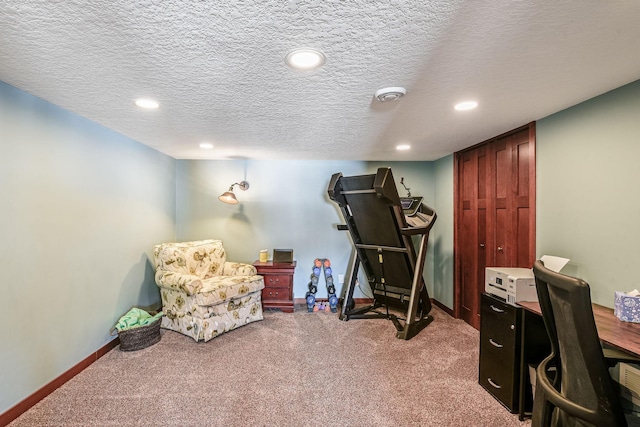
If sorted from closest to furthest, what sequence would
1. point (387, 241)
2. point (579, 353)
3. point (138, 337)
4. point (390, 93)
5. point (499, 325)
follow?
point (579, 353) < point (390, 93) < point (499, 325) < point (138, 337) < point (387, 241)

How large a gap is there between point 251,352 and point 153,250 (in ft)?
5.84

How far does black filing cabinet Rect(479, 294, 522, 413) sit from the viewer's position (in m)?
1.92

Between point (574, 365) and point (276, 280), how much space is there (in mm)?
3276

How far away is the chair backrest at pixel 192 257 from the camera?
10.7 ft

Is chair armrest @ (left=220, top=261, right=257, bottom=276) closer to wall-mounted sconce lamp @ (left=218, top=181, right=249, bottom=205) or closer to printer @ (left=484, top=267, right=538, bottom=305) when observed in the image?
wall-mounted sconce lamp @ (left=218, top=181, right=249, bottom=205)

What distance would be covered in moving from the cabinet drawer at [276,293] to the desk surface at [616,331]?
2.79 metres

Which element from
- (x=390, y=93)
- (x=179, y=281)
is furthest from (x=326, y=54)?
(x=179, y=281)

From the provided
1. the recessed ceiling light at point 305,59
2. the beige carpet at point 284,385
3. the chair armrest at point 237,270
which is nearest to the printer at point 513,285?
the beige carpet at point 284,385

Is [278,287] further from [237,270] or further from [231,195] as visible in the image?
[231,195]

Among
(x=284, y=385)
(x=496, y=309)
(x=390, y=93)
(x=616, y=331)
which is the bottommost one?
(x=284, y=385)

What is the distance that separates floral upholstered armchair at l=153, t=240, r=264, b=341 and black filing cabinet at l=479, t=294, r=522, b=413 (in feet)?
7.96

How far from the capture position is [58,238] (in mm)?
2189

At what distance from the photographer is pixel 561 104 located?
2055 millimetres

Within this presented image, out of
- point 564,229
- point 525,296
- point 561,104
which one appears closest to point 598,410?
point 525,296
